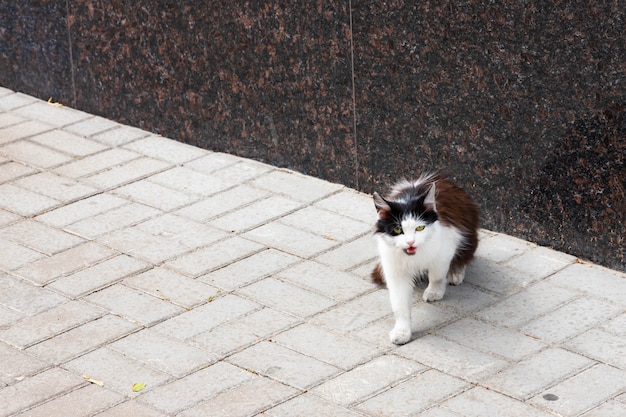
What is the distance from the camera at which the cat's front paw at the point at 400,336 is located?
575 cm

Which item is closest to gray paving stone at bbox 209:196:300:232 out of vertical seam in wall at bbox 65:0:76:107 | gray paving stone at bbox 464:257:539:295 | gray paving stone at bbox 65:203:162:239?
gray paving stone at bbox 65:203:162:239

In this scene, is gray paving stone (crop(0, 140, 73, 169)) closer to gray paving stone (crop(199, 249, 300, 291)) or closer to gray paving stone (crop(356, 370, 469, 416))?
gray paving stone (crop(199, 249, 300, 291))

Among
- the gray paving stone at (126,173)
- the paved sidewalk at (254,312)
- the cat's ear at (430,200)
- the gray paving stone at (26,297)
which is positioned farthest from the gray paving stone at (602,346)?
the gray paving stone at (126,173)

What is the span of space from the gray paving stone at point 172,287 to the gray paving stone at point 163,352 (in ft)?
1.26

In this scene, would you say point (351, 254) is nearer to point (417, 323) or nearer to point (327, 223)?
point (327, 223)

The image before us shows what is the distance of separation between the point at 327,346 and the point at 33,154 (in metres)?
3.59

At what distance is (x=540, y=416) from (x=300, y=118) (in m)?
3.30

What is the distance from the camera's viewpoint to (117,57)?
28.9ft

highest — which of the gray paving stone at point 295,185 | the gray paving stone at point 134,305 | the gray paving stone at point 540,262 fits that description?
the gray paving stone at point 295,185

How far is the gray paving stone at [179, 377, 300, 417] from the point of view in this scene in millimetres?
5234

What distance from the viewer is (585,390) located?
526 cm

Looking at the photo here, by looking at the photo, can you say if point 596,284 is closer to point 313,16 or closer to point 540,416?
point 540,416

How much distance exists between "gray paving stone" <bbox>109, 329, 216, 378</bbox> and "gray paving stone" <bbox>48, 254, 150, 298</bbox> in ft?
2.17

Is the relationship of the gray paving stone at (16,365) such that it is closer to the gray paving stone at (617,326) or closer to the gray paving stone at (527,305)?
the gray paving stone at (527,305)
